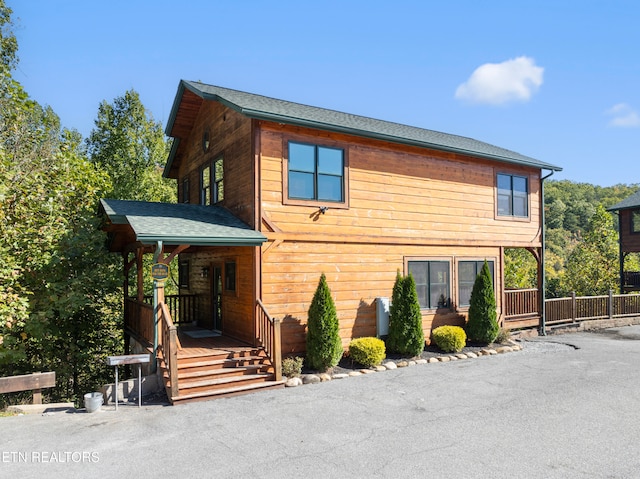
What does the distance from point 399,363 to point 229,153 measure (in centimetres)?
759

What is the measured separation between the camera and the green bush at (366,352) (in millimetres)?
11055

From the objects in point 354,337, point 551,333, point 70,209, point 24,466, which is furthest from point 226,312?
point 551,333

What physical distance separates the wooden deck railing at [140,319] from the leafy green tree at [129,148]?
323 inches

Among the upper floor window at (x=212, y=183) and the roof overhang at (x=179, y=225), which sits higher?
the upper floor window at (x=212, y=183)

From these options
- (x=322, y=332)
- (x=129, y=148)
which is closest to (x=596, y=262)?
(x=322, y=332)

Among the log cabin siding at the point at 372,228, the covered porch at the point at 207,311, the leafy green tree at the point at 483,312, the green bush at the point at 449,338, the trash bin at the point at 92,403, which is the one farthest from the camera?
the leafy green tree at the point at 483,312

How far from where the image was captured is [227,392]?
351 inches

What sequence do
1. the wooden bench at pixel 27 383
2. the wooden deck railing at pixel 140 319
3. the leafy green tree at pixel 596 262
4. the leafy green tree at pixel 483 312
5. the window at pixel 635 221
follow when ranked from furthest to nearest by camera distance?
the leafy green tree at pixel 596 262 < the window at pixel 635 221 < the leafy green tree at pixel 483 312 < the wooden deck railing at pixel 140 319 < the wooden bench at pixel 27 383

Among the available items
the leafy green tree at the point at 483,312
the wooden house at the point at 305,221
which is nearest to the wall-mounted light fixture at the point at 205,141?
the wooden house at the point at 305,221

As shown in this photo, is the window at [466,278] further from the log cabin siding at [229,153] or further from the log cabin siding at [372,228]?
the log cabin siding at [229,153]

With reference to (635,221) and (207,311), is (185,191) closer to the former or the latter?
(207,311)

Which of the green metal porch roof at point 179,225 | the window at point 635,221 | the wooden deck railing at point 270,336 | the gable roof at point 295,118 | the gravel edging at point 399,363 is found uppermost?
the gable roof at point 295,118

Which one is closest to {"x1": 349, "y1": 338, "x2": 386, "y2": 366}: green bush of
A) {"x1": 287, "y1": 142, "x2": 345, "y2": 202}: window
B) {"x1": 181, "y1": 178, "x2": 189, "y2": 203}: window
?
{"x1": 287, "y1": 142, "x2": 345, "y2": 202}: window

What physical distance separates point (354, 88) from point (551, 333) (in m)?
12.5
